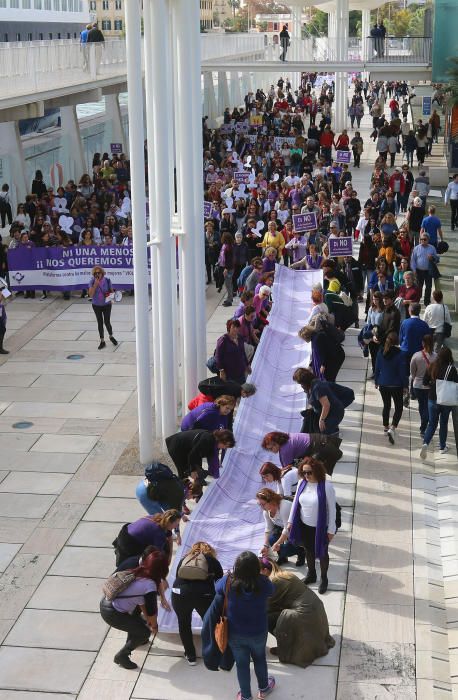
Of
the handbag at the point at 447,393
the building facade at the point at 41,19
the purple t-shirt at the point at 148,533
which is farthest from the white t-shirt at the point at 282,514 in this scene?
the building facade at the point at 41,19

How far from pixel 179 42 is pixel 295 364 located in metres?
4.99

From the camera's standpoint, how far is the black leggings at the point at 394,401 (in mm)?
13750

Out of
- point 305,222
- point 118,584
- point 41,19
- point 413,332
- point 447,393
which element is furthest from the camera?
point 41,19

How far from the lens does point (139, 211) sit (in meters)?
12.3

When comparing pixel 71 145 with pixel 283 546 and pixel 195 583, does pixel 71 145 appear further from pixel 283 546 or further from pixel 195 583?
pixel 195 583

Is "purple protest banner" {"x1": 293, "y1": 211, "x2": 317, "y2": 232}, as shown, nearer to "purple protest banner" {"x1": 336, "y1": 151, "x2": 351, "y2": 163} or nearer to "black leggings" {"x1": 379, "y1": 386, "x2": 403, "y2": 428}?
"black leggings" {"x1": 379, "y1": 386, "x2": 403, "y2": 428}

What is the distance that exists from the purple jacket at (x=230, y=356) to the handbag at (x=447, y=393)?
261 cm

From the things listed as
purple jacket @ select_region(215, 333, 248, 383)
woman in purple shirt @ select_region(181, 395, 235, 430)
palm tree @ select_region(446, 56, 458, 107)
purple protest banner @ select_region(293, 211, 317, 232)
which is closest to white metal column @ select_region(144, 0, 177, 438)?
purple jacket @ select_region(215, 333, 248, 383)

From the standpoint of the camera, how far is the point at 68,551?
11.1 meters

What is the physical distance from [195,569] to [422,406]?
5845 millimetres

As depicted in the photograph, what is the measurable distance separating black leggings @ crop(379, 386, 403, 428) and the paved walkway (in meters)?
0.31

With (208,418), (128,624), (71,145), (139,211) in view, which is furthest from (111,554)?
(71,145)

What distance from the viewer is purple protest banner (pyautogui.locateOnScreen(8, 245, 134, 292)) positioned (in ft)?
67.8

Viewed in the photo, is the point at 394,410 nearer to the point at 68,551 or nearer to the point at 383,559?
the point at 383,559
